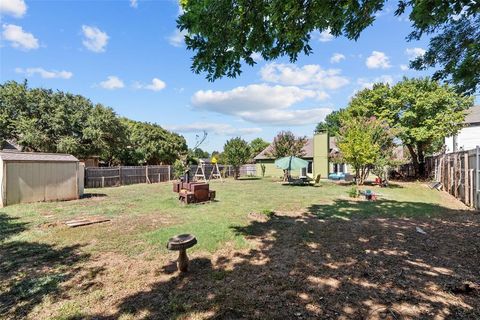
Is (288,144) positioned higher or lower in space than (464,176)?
higher

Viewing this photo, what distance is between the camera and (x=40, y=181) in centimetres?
1186

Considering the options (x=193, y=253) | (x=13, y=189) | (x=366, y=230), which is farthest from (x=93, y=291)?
(x=13, y=189)

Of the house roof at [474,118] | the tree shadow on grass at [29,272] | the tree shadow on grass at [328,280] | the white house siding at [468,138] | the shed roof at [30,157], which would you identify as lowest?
the tree shadow on grass at [29,272]

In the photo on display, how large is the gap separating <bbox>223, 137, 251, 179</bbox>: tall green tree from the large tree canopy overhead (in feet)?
72.9

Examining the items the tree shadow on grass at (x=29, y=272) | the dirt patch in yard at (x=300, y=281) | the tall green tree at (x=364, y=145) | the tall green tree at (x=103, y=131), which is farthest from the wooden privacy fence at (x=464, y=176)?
the tall green tree at (x=103, y=131)

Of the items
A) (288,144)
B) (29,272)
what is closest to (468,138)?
(288,144)

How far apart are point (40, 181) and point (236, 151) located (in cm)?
1701

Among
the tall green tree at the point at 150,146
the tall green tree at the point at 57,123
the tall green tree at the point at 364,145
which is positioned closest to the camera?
the tall green tree at the point at 364,145

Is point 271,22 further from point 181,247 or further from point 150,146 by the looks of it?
point 150,146

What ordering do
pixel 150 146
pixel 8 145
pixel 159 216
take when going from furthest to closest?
1. pixel 150 146
2. pixel 8 145
3. pixel 159 216

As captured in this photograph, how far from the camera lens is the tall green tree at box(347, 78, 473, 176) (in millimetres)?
22000

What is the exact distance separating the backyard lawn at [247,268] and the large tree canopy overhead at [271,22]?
128 inches

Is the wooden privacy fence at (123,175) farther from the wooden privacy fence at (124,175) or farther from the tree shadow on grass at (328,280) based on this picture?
the tree shadow on grass at (328,280)

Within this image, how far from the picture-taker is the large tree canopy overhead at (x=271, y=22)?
3.31 m
